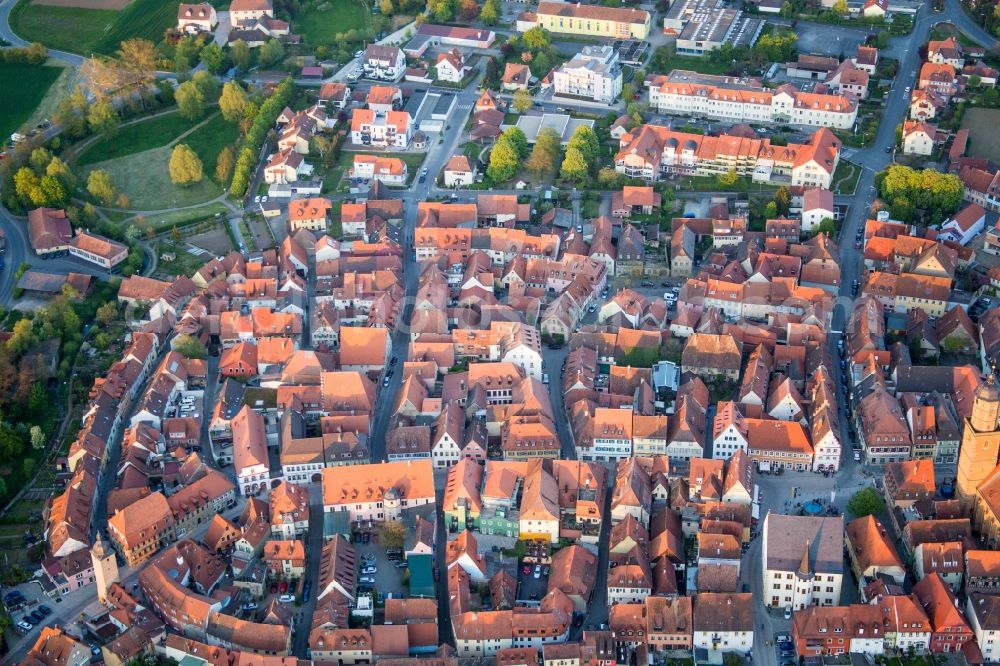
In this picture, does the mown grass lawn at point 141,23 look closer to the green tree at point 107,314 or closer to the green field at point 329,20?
the green field at point 329,20

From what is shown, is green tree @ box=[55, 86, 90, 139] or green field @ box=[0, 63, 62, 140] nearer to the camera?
green tree @ box=[55, 86, 90, 139]

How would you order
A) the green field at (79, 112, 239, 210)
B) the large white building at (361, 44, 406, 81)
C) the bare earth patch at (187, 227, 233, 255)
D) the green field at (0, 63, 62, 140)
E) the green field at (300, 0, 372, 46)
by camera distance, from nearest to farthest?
the bare earth patch at (187, 227, 233, 255), the green field at (79, 112, 239, 210), the green field at (0, 63, 62, 140), the large white building at (361, 44, 406, 81), the green field at (300, 0, 372, 46)

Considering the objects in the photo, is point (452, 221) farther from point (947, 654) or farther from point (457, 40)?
point (947, 654)

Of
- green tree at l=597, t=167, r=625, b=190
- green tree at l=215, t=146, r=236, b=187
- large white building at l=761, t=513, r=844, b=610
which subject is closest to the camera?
large white building at l=761, t=513, r=844, b=610

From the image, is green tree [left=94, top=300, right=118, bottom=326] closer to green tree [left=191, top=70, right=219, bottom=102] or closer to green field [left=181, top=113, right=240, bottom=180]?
green field [left=181, top=113, right=240, bottom=180]

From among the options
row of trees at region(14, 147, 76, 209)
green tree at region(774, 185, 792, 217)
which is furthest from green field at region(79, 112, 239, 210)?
green tree at region(774, 185, 792, 217)

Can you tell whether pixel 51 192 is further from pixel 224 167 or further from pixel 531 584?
pixel 531 584

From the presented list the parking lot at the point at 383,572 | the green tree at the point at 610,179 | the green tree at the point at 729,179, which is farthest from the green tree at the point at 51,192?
the green tree at the point at 729,179
